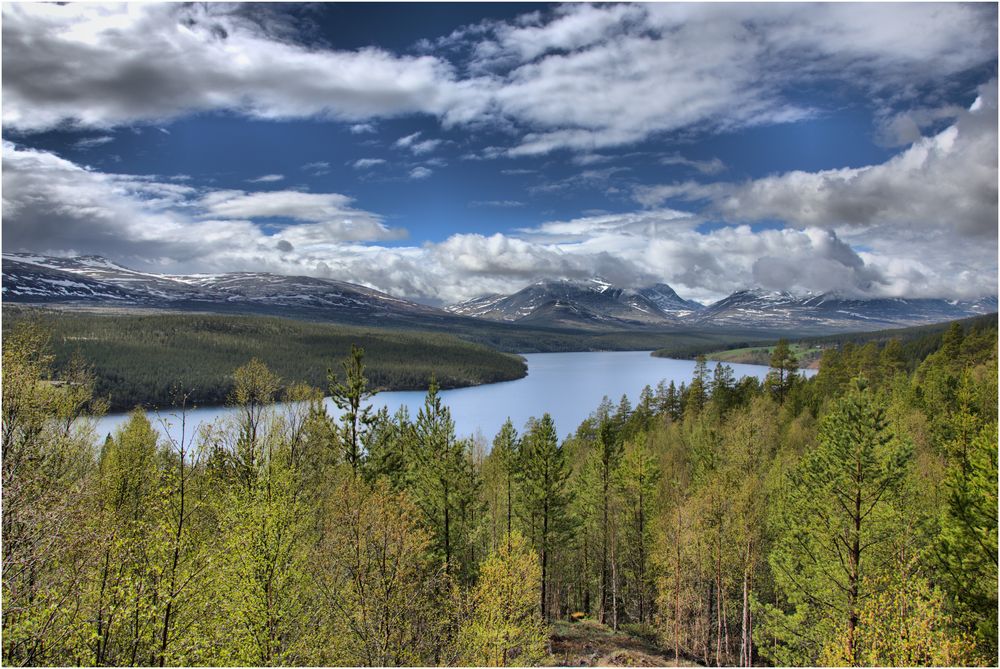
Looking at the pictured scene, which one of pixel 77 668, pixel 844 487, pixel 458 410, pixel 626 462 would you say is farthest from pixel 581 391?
Result: pixel 77 668

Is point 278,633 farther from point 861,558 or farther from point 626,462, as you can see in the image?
point 626,462

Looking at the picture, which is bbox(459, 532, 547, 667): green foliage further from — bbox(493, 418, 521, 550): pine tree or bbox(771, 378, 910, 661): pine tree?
bbox(771, 378, 910, 661): pine tree

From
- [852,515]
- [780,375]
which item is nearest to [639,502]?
[852,515]

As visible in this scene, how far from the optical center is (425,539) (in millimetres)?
20547

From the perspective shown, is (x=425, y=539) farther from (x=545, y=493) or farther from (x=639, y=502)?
(x=639, y=502)

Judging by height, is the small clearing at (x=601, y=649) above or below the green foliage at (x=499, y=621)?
below

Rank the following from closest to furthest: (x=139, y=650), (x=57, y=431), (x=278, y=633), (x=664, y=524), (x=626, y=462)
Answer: (x=139, y=650) → (x=278, y=633) → (x=57, y=431) → (x=664, y=524) → (x=626, y=462)

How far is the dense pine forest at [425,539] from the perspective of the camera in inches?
487

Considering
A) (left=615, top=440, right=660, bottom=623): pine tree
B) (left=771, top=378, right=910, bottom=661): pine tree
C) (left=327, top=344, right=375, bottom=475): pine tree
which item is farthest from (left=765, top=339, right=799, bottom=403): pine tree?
(left=327, top=344, right=375, bottom=475): pine tree

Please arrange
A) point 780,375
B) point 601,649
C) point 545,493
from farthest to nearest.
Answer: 1. point 780,375
2. point 545,493
3. point 601,649

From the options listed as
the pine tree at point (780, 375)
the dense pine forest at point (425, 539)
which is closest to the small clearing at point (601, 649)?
the dense pine forest at point (425, 539)

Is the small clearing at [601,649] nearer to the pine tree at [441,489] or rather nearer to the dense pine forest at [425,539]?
the dense pine forest at [425,539]

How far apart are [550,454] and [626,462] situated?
6702 millimetres

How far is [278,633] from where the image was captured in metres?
14.8
